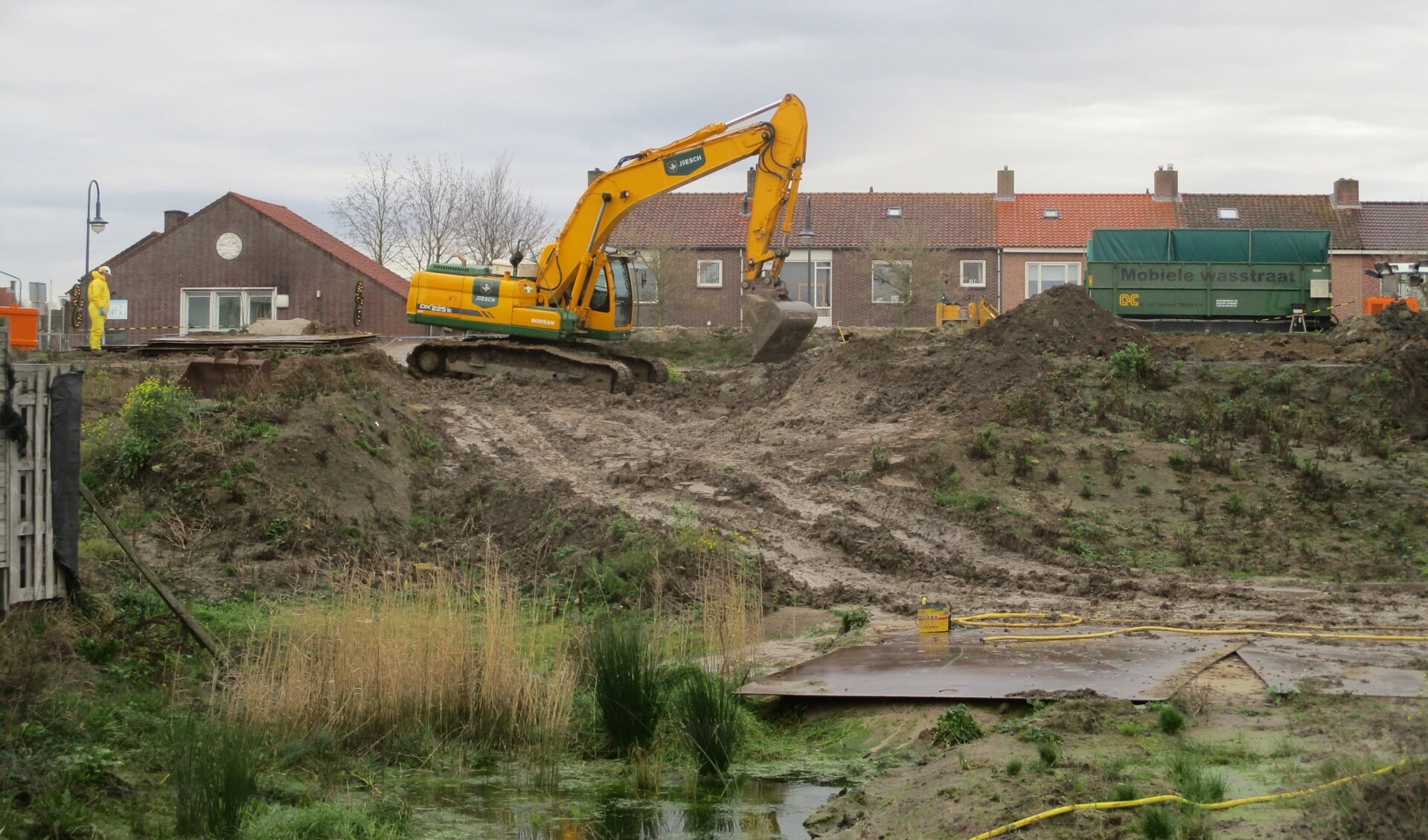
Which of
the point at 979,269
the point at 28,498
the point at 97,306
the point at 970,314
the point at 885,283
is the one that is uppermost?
the point at 979,269

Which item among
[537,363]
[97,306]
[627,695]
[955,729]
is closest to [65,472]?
[627,695]

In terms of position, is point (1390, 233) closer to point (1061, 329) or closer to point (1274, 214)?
point (1274, 214)

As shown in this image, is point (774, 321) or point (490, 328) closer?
point (774, 321)

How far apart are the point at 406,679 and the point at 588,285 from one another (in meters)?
19.5

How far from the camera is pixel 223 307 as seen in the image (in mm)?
47062

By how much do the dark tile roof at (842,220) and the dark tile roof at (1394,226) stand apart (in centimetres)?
1365

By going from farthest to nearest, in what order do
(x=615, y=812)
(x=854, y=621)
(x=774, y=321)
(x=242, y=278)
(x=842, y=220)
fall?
(x=842, y=220)
(x=242, y=278)
(x=774, y=321)
(x=854, y=621)
(x=615, y=812)

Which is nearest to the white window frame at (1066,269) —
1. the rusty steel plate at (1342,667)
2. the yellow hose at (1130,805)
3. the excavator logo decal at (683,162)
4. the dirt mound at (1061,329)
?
the excavator logo decal at (683,162)

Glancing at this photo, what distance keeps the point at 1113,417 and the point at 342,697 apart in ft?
42.5

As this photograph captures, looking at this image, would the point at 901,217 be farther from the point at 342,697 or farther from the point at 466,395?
the point at 342,697

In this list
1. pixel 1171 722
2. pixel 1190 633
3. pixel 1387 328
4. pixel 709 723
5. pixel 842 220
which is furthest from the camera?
pixel 842 220

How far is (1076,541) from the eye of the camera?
15.2 m

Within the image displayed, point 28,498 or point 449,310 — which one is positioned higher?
point 449,310

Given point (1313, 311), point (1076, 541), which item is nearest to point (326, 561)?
point (1076, 541)
